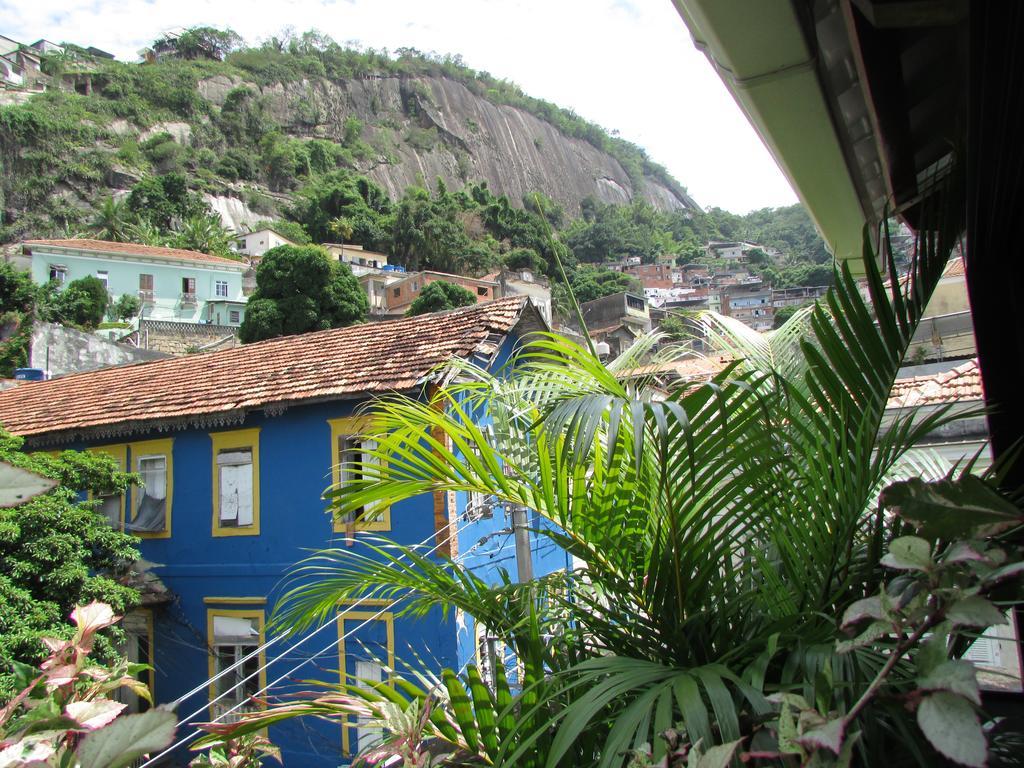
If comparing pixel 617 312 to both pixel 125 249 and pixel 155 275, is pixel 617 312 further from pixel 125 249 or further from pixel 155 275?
pixel 125 249

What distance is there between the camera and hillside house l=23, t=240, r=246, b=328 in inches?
1454

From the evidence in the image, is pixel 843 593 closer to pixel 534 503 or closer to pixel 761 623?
pixel 761 623

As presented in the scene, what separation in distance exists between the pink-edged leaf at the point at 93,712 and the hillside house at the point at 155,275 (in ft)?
126

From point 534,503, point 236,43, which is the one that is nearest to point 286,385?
point 534,503

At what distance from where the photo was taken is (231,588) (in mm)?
10789

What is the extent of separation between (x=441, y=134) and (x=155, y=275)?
6082 centimetres

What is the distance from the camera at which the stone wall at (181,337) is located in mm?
32531

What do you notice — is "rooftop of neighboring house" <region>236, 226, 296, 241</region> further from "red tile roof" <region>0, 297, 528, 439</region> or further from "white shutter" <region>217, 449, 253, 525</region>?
"white shutter" <region>217, 449, 253, 525</region>

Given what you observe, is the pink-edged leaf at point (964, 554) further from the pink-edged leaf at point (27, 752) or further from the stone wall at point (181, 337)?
the stone wall at point (181, 337)

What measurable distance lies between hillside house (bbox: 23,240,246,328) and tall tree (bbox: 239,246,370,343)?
722cm

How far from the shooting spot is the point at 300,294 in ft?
102

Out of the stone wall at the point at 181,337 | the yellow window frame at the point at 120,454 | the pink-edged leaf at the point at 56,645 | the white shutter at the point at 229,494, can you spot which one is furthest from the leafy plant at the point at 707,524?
the stone wall at the point at 181,337

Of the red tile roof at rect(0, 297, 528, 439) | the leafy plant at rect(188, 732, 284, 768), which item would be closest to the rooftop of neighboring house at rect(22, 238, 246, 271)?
the red tile roof at rect(0, 297, 528, 439)

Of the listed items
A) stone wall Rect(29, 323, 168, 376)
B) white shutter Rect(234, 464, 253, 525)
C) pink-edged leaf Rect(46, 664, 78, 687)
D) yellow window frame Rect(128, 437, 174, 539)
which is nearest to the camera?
pink-edged leaf Rect(46, 664, 78, 687)
